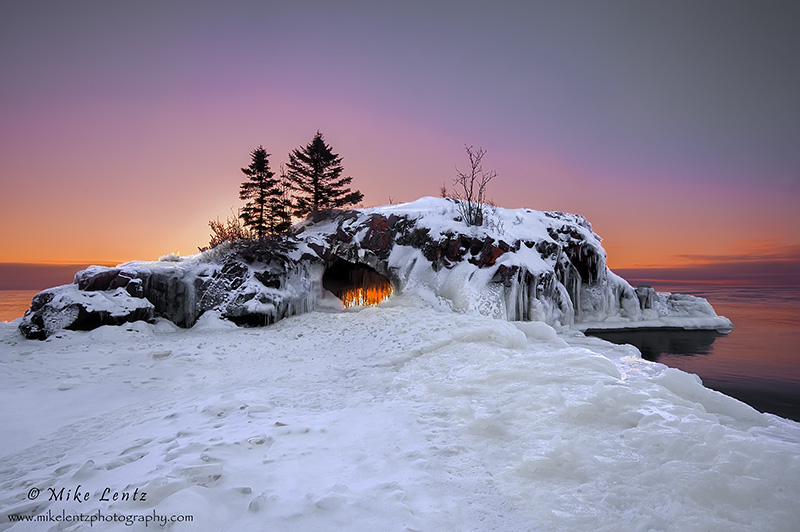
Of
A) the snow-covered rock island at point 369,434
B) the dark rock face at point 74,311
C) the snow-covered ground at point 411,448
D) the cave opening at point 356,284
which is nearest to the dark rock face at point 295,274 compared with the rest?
the dark rock face at point 74,311

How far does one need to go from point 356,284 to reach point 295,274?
13.0ft

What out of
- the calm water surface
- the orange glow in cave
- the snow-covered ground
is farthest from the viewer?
the orange glow in cave

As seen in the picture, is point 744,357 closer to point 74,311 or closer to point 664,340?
point 664,340

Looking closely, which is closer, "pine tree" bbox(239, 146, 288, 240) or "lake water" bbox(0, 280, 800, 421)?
"lake water" bbox(0, 280, 800, 421)

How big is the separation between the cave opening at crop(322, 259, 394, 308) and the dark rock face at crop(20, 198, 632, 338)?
216 centimetres

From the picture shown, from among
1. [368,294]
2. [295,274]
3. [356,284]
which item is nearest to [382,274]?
[368,294]

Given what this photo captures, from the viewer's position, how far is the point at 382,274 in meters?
13.2

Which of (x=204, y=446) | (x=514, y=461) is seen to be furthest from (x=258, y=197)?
(x=514, y=461)

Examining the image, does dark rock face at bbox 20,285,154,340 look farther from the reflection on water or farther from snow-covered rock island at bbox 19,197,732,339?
the reflection on water

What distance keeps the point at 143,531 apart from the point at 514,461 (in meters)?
2.59

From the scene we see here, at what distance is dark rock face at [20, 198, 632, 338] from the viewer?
396 inches

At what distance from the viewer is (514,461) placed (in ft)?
9.32

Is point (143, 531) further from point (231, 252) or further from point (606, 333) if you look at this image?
point (606, 333)

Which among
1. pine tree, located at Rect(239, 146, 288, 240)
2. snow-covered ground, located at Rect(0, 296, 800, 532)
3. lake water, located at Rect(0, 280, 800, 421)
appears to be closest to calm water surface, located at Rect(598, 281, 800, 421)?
lake water, located at Rect(0, 280, 800, 421)
